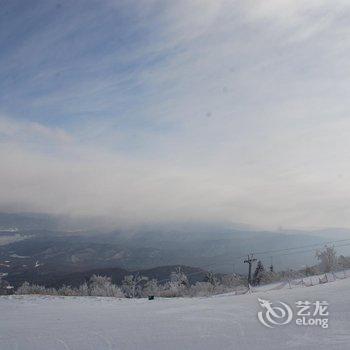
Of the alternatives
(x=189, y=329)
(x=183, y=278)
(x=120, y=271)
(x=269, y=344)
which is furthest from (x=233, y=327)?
(x=120, y=271)

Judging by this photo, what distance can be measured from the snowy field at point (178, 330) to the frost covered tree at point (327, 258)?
20086mm

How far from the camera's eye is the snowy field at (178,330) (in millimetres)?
8000

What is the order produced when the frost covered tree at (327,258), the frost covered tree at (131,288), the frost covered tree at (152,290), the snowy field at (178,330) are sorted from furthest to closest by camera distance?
the frost covered tree at (327,258)
the frost covered tree at (131,288)
the frost covered tree at (152,290)
the snowy field at (178,330)

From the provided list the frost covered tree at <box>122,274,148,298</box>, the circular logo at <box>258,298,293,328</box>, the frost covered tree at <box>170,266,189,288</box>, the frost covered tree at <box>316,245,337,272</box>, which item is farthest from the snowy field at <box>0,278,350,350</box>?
the frost covered tree at <box>170,266,189,288</box>

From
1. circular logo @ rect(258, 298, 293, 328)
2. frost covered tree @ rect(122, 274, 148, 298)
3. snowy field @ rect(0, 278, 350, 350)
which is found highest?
circular logo @ rect(258, 298, 293, 328)

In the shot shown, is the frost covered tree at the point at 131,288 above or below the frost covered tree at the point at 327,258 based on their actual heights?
below

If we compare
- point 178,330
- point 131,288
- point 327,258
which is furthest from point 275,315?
point 131,288

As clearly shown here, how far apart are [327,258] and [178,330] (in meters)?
29.0

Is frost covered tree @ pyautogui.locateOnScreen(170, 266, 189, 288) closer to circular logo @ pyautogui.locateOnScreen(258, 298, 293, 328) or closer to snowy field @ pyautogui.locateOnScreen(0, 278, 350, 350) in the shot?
snowy field @ pyautogui.locateOnScreen(0, 278, 350, 350)

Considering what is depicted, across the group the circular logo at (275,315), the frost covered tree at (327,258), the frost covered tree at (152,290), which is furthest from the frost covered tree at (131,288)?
Result: the circular logo at (275,315)

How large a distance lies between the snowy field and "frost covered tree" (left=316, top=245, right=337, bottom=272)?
20086 mm

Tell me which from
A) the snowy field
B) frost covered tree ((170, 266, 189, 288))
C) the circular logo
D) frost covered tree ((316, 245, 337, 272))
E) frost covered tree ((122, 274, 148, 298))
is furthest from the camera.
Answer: frost covered tree ((170, 266, 189, 288))

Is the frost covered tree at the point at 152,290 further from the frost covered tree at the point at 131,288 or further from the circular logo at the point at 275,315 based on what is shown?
the circular logo at the point at 275,315

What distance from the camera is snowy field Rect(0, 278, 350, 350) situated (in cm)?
800
